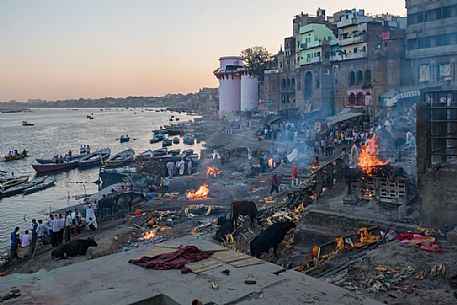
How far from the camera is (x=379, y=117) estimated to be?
33.9 metres

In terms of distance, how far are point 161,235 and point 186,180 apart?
482 inches

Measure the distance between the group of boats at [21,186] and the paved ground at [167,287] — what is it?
28.8 metres

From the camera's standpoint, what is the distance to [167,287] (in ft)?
26.3

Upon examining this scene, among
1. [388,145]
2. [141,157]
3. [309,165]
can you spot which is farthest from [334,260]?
[141,157]

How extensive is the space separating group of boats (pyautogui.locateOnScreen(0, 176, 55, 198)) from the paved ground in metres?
28.8

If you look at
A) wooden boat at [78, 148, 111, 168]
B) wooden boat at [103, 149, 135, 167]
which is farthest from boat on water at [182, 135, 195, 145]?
wooden boat at [103, 149, 135, 167]

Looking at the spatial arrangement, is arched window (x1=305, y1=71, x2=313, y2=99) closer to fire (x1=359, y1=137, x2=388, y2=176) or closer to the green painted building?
the green painted building

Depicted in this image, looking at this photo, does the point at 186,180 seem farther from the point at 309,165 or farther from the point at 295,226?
the point at 295,226

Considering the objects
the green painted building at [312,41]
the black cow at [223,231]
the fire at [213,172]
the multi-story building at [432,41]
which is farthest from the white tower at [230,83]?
the black cow at [223,231]

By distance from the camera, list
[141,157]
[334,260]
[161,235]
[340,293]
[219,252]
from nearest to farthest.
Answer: [340,293] < [219,252] < [334,260] < [161,235] < [141,157]

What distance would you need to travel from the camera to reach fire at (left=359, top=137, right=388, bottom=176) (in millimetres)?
18697

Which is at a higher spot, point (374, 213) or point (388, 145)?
point (388, 145)

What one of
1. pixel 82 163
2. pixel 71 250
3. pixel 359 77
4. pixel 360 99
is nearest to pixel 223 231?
pixel 71 250

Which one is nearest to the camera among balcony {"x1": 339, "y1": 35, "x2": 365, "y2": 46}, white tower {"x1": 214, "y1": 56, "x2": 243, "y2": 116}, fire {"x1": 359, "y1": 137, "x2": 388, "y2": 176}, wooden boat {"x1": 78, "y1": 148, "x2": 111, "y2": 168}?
fire {"x1": 359, "y1": 137, "x2": 388, "y2": 176}
